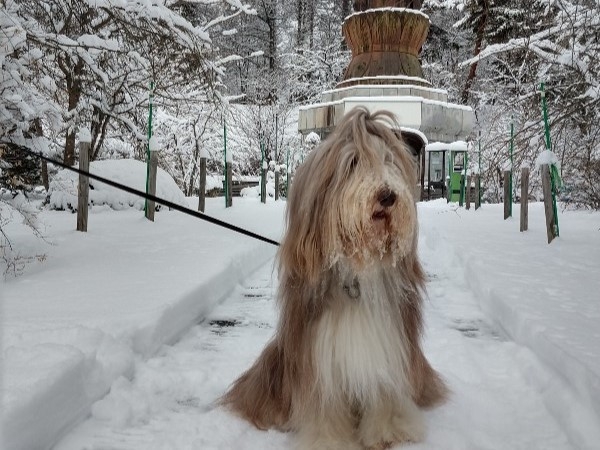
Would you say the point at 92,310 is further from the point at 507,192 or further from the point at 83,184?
the point at 507,192

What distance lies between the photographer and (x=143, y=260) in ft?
19.9

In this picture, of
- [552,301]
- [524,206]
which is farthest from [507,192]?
[552,301]

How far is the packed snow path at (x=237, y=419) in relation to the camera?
8.40 feet

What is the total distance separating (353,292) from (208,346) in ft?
6.21

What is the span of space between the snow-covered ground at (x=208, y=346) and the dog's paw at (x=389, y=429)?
87 millimetres

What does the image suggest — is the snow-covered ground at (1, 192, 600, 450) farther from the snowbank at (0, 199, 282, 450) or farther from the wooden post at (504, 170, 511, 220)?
the wooden post at (504, 170, 511, 220)

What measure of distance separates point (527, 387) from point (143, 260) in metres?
4.12

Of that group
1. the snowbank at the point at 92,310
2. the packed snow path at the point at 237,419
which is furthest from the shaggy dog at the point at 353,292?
the snowbank at the point at 92,310

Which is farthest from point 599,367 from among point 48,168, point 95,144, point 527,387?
point 95,144

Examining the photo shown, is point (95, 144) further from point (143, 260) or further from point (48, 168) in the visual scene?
point (143, 260)

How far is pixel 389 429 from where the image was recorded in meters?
2.48

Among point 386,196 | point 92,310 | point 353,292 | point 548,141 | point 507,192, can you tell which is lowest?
point 92,310

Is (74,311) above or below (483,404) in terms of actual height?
above

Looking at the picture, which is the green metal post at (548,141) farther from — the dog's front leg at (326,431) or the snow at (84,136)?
the snow at (84,136)
